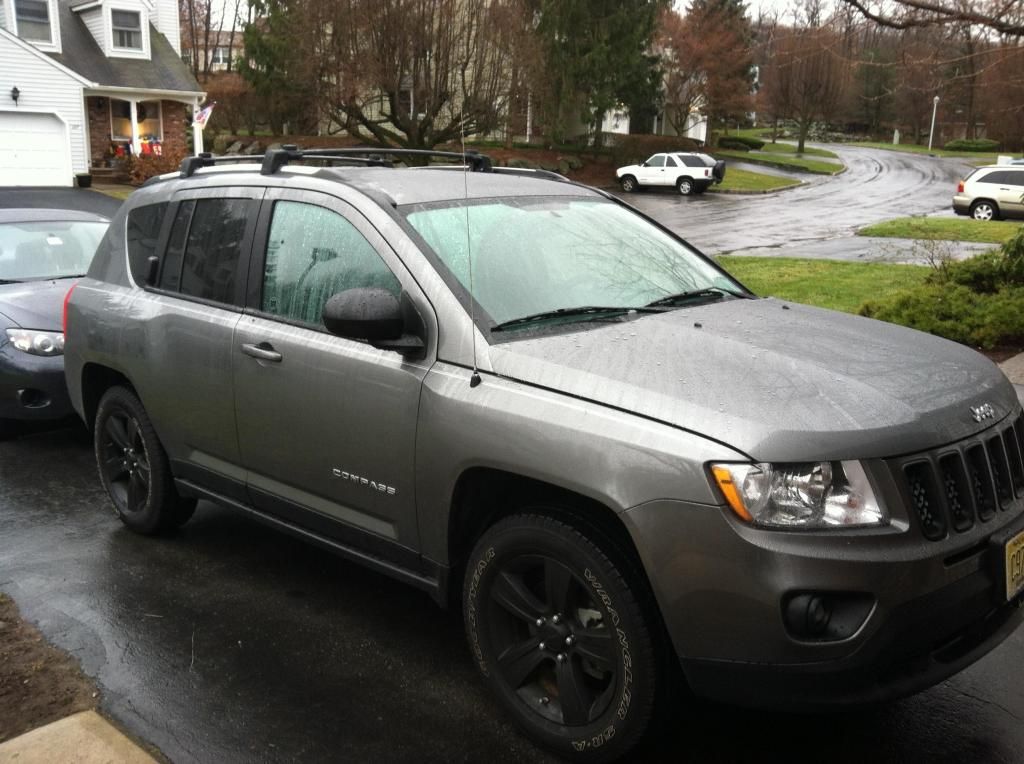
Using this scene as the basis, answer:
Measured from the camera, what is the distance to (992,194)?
26.6 metres

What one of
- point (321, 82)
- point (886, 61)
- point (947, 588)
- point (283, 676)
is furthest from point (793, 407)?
point (321, 82)

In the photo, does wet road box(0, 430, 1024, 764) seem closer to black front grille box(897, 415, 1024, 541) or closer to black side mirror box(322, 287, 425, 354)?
black front grille box(897, 415, 1024, 541)

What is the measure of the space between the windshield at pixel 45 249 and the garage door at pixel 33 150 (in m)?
25.8

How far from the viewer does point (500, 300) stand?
11.5 feet

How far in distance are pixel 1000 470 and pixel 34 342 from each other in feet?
19.7

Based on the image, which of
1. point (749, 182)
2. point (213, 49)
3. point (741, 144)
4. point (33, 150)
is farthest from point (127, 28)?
point (741, 144)

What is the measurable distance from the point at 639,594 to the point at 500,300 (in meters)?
1.18

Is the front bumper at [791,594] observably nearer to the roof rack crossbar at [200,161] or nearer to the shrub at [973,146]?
the roof rack crossbar at [200,161]

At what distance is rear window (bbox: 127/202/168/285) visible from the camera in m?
4.83

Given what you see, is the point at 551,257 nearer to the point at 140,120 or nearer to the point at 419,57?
the point at 419,57

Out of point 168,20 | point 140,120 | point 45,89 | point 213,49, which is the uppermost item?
point 213,49

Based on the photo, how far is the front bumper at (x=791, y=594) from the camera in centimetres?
259

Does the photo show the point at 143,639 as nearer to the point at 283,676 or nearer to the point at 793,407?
the point at 283,676

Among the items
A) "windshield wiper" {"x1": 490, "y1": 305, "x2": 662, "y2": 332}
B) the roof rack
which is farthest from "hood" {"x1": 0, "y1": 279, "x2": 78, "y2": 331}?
"windshield wiper" {"x1": 490, "y1": 305, "x2": 662, "y2": 332}
